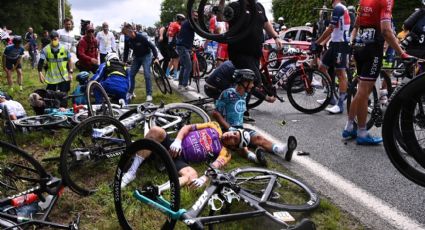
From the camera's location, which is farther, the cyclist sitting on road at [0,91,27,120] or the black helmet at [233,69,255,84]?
the cyclist sitting on road at [0,91,27,120]

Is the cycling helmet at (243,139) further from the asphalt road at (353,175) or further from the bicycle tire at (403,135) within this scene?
the bicycle tire at (403,135)

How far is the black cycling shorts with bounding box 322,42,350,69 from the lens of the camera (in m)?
7.74

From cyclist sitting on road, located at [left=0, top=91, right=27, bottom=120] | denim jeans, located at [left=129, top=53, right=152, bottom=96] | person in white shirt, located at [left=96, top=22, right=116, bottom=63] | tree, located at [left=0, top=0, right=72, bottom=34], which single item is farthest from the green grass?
tree, located at [left=0, top=0, right=72, bottom=34]

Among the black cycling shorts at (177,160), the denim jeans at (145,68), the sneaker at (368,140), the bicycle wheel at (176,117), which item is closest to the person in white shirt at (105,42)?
the denim jeans at (145,68)

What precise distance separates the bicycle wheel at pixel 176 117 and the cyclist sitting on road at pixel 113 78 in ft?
5.04

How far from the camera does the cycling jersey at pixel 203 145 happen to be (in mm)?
4910

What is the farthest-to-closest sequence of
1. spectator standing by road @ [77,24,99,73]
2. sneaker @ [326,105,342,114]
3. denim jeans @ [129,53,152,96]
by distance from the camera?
1. spectator standing by road @ [77,24,99,73]
2. denim jeans @ [129,53,152,96]
3. sneaker @ [326,105,342,114]

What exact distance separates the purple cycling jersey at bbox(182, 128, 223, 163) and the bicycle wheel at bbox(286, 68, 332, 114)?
320cm

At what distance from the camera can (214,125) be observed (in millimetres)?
5219

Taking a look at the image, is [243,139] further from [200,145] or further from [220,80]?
[220,80]

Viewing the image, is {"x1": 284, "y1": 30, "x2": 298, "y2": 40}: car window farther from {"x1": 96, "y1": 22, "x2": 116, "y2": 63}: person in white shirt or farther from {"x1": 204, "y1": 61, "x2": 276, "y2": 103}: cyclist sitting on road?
{"x1": 204, "y1": 61, "x2": 276, "y2": 103}: cyclist sitting on road

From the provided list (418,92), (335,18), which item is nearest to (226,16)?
(335,18)

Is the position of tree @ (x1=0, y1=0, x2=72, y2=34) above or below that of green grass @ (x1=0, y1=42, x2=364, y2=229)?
below

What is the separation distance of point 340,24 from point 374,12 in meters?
2.41
